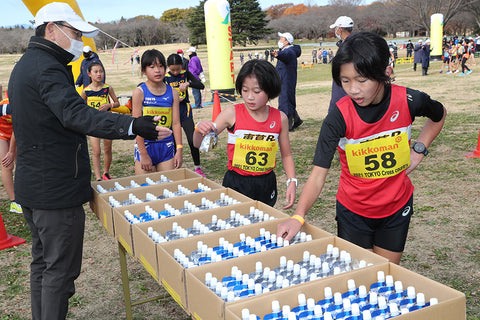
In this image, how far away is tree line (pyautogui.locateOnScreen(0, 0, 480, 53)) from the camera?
204 ft

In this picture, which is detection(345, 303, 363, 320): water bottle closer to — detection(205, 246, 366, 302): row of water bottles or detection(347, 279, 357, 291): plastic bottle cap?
detection(347, 279, 357, 291): plastic bottle cap

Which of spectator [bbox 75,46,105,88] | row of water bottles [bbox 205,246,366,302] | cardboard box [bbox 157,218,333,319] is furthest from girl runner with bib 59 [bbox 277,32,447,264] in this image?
spectator [bbox 75,46,105,88]

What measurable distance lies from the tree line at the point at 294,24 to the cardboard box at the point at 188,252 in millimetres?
59740

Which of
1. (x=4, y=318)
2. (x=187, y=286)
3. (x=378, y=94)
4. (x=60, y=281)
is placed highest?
(x=378, y=94)

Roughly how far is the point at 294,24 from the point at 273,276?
333 feet

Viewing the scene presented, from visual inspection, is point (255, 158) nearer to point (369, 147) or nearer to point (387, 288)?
point (369, 147)

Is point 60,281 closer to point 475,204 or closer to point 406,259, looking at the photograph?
point 406,259

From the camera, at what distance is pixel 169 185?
361 centimetres

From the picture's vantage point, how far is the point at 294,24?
98.2m

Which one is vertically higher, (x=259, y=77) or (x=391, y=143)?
(x=259, y=77)

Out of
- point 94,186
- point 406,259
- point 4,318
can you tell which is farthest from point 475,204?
point 4,318

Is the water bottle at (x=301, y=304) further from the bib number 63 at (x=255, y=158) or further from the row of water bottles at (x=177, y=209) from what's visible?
the bib number 63 at (x=255, y=158)

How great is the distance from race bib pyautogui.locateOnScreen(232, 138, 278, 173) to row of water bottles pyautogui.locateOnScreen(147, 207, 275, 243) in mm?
833

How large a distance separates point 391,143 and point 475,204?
4218 mm
